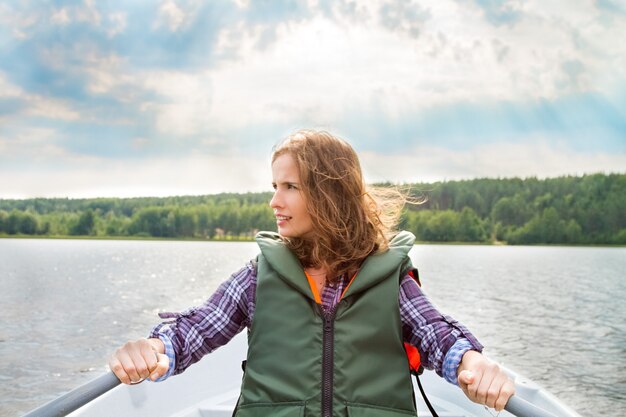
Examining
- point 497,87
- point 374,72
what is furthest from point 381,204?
point 497,87

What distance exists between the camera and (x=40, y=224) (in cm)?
7000

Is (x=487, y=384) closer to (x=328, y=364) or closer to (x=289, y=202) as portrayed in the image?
(x=328, y=364)

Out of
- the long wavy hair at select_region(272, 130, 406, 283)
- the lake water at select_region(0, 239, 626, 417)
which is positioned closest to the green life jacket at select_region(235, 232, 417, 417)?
the long wavy hair at select_region(272, 130, 406, 283)

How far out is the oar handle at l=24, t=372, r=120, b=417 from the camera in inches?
51.6

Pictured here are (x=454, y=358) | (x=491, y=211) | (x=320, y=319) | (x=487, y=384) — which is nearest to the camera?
(x=487, y=384)

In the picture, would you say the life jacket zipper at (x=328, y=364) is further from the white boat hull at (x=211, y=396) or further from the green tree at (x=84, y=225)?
the green tree at (x=84, y=225)

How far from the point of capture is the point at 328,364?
5.05ft

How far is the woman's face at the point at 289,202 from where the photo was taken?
1692mm

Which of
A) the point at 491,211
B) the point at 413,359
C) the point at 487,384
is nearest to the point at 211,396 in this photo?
the point at 413,359

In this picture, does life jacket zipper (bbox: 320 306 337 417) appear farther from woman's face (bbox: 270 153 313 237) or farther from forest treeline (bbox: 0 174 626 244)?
forest treeline (bbox: 0 174 626 244)

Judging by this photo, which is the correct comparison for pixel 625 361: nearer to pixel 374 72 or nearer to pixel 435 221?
pixel 374 72

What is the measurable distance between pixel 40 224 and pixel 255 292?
247 feet

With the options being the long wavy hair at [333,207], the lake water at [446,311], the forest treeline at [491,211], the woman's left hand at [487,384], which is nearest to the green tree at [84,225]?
the forest treeline at [491,211]

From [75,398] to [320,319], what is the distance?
62 cm
